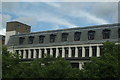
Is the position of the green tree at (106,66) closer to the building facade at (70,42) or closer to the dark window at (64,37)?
the building facade at (70,42)

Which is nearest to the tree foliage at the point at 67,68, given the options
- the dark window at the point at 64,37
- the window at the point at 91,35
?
the dark window at the point at 64,37

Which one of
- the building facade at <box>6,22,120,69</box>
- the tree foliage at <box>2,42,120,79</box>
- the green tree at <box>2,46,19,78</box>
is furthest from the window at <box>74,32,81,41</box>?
the green tree at <box>2,46,19,78</box>

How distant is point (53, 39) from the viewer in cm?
6662

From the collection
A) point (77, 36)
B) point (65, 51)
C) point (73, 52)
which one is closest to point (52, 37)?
point (65, 51)

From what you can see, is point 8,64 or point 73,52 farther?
point 73,52

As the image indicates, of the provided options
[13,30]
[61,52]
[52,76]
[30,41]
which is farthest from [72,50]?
[13,30]

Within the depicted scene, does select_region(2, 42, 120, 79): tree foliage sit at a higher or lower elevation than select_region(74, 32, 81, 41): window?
lower

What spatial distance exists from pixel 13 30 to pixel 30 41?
10.2 m

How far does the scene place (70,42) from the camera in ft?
207

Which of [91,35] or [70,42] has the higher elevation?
[91,35]

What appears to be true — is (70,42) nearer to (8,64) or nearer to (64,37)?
(64,37)

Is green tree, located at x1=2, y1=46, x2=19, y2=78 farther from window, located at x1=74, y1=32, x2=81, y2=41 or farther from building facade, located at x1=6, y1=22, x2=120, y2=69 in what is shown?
window, located at x1=74, y1=32, x2=81, y2=41

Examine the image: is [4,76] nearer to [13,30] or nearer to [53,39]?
[53,39]

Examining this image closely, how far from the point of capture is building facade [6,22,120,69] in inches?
2325
